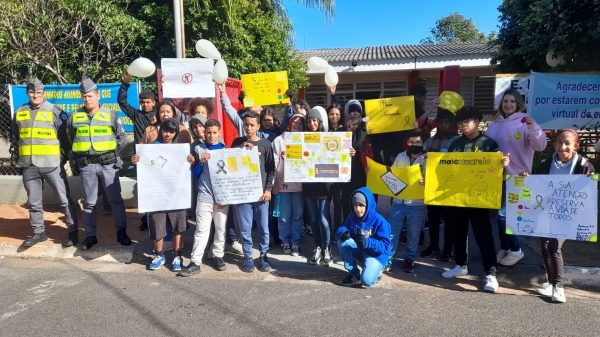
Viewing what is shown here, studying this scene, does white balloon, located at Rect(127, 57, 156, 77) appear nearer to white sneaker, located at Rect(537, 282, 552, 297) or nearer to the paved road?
the paved road

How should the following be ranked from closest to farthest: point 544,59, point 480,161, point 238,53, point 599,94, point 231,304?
1. point 231,304
2. point 480,161
3. point 599,94
4. point 544,59
5. point 238,53

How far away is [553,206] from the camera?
4.24 metres

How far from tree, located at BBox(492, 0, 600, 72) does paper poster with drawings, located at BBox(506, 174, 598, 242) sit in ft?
9.98

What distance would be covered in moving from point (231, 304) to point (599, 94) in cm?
557

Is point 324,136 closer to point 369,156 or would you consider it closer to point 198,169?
point 369,156

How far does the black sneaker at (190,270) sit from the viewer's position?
16.1 feet

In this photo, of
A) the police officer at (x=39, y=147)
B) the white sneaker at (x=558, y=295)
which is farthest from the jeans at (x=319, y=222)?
the police officer at (x=39, y=147)

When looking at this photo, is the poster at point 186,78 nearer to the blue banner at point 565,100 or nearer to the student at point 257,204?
the student at point 257,204

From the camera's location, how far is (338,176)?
513cm

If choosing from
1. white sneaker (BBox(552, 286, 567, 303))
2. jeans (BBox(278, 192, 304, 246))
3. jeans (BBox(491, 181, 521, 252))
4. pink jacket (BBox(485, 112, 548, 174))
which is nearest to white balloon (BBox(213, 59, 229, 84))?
jeans (BBox(278, 192, 304, 246))

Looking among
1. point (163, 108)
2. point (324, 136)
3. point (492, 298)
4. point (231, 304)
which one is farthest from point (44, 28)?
point (492, 298)

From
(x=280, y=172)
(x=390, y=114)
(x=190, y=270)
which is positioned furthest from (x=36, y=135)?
(x=390, y=114)

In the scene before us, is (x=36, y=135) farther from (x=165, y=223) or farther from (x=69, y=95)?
(x=69, y=95)

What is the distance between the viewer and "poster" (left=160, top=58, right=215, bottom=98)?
5.87 m
